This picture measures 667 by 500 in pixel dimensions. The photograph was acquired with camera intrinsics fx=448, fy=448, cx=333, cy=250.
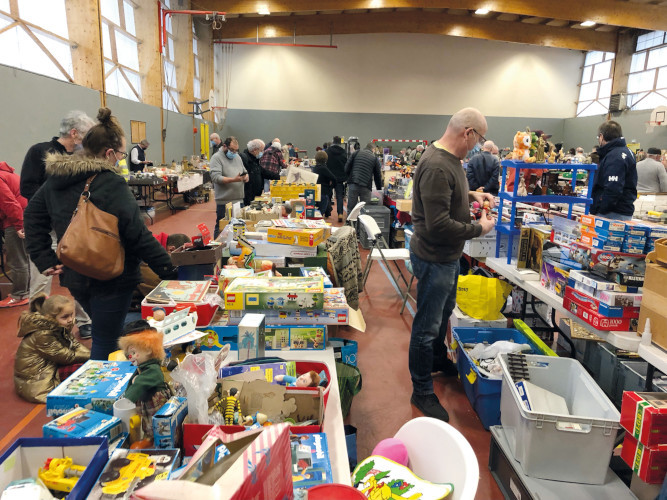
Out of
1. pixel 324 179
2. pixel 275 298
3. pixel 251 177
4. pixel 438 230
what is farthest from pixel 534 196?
pixel 324 179

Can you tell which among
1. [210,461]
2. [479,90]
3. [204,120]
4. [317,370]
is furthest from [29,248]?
[479,90]

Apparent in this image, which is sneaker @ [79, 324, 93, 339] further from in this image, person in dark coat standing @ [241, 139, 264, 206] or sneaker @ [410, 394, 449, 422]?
person in dark coat standing @ [241, 139, 264, 206]

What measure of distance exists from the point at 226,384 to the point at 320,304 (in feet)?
2.56

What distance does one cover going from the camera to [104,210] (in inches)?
79.6

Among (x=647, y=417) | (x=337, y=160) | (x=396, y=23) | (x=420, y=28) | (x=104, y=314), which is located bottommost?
(x=647, y=417)

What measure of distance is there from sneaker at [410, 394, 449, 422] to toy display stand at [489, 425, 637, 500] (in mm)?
527

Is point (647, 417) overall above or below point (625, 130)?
below

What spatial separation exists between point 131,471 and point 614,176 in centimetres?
477

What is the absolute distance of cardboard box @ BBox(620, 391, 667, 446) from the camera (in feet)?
5.49

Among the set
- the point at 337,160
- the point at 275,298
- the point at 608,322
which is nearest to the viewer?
the point at 608,322

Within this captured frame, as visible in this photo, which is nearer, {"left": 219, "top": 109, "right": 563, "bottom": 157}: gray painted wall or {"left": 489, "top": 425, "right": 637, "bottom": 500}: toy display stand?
{"left": 489, "top": 425, "right": 637, "bottom": 500}: toy display stand

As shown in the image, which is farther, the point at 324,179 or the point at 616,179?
the point at 324,179

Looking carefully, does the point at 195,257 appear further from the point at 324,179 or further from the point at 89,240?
the point at 324,179

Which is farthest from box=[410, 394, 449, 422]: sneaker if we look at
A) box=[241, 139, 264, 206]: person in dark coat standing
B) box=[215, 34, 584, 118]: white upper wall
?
box=[215, 34, 584, 118]: white upper wall
